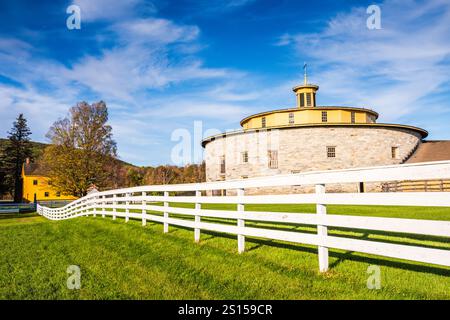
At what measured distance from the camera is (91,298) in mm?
4215

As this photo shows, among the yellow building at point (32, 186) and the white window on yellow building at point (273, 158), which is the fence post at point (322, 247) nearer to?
the white window on yellow building at point (273, 158)

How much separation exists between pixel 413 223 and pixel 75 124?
125ft

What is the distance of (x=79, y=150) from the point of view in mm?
36750

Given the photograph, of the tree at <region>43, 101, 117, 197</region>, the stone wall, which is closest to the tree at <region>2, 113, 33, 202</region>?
the tree at <region>43, 101, 117, 197</region>

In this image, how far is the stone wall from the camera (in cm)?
3747

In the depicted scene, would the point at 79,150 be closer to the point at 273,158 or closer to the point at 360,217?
the point at 273,158

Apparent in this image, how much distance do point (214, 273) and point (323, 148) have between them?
3429cm

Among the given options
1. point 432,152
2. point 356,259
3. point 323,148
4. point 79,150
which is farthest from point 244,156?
point 356,259

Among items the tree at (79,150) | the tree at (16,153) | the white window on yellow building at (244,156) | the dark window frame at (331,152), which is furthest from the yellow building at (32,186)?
the dark window frame at (331,152)

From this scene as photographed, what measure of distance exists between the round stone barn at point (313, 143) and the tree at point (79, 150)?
45.5 ft

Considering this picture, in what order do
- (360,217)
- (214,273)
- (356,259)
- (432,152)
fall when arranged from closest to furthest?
(360,217) < (214,273) < (356,259) < (432,152)

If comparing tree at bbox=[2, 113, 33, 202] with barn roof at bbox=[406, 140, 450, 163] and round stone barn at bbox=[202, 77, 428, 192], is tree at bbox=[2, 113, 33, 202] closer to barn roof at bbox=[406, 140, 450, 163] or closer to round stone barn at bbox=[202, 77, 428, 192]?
round stone barn at bbox=[202, 77, 428, 192]
